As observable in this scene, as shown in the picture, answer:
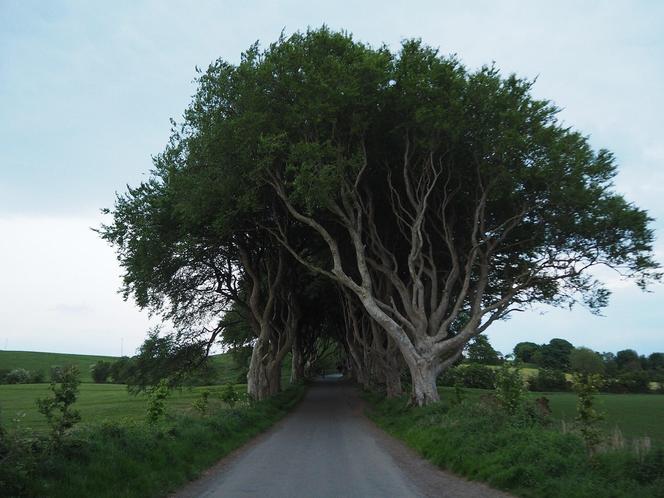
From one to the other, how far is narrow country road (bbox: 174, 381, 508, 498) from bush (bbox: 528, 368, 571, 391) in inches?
2577

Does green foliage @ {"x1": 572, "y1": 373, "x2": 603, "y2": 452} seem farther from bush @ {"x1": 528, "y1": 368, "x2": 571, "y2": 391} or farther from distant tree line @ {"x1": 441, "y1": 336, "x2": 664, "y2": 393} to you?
bush @ {"x1": 528, "y1": 368, "x2": 571, "y2": 391}

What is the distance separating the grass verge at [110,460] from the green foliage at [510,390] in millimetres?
8038

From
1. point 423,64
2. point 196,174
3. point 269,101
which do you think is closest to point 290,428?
point 196,174

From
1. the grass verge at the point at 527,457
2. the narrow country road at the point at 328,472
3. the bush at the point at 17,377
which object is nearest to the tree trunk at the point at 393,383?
the narrow country road at the point at 328,472

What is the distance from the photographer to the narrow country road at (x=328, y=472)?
10055 mm

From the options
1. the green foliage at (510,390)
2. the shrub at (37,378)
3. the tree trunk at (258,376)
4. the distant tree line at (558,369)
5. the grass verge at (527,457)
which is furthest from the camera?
the shrub at (37,378)

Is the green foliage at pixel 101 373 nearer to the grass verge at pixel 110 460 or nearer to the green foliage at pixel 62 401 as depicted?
the grass verge at pixel 110 460

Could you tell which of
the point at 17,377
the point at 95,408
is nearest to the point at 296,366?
the point at 95,408

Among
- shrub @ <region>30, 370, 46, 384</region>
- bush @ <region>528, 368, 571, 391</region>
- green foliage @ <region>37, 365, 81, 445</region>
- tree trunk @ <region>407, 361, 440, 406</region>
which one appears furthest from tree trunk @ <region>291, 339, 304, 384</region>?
green foliage @ <region>37, 365, 81, 445</region>

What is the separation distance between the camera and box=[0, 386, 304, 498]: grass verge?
7566 mm

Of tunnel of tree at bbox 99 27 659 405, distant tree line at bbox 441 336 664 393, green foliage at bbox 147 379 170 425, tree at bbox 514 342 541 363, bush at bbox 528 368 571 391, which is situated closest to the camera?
green foliage at bbox 147 379 170 425

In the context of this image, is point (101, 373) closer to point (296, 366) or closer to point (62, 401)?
point (296, 366)

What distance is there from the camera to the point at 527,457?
1055 cm

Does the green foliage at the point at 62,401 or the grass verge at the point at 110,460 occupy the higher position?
the green foliage at the point at 62,401
